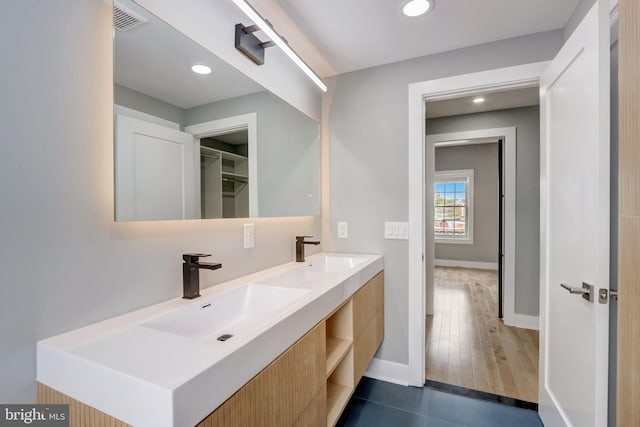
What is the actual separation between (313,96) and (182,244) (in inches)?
60.3

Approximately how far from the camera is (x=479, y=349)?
2.55 metres

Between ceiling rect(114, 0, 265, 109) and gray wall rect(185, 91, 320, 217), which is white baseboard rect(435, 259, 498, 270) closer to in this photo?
gray wall rect(185, 91, 320, 217)

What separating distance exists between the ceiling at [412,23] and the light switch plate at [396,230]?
1.18m

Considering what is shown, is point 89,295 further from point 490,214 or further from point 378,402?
point 490,214

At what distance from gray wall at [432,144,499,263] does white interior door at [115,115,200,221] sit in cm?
584

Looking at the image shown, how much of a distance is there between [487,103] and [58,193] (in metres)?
3.54

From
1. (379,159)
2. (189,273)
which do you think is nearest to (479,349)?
(379,159)

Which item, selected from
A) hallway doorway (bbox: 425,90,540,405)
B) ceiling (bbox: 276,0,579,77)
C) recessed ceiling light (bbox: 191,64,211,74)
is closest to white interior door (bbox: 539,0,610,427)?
ceiling (bbox: 276,0,579,77)

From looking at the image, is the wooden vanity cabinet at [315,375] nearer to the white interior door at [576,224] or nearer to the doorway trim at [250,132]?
the doorway trim at [250,132]

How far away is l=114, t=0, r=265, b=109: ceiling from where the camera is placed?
3.18 ft

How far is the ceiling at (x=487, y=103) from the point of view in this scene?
9.24ft

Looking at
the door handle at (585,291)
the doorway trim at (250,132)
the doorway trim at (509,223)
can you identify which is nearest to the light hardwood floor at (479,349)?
the doorway trim at (509,223)

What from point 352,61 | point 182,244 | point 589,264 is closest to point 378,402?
point 589,264

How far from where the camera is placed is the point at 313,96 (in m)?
2.20
